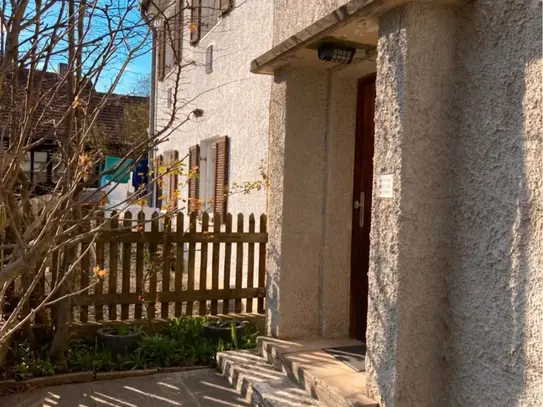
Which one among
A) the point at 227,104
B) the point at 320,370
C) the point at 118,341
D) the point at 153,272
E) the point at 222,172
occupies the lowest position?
the point at 118,341

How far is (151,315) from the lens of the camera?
17.6ft

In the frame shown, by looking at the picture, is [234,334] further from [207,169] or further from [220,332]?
[207,169]

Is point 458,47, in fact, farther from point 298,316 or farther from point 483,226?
point 298,316

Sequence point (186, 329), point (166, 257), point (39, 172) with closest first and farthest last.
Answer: point (39, 172) → point (186, 329) → point (166, 257)

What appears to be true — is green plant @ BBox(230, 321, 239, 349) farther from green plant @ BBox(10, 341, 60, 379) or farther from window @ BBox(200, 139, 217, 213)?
window @ BBox(200, 139, 217, 213)

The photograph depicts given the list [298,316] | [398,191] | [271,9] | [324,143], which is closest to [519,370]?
[398,191]

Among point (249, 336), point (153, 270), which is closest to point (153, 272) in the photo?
point (153, 270)

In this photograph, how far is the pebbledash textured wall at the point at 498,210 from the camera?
91.6 inches

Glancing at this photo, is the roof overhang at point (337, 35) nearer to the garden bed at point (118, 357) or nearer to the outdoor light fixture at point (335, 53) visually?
the outdoor light fixture at point (335, 53)

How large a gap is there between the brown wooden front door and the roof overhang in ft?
1.46

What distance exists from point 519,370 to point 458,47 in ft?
5.58

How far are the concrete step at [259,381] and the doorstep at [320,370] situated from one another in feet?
0.20

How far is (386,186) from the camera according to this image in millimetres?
2973

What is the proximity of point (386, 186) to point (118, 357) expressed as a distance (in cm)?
302
